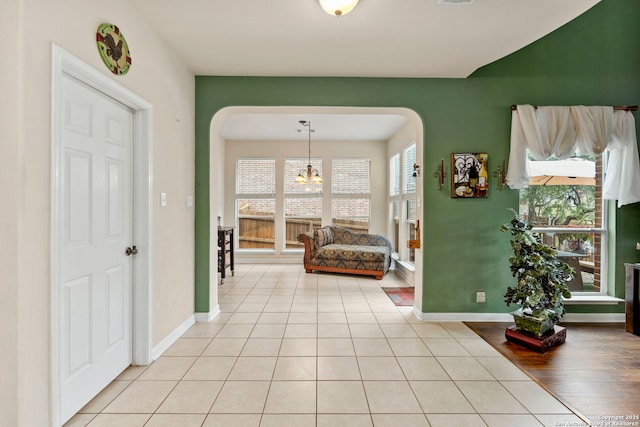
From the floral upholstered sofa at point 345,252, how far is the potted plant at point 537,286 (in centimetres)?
278

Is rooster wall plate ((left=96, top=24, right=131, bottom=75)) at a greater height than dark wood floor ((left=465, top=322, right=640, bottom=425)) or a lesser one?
greater

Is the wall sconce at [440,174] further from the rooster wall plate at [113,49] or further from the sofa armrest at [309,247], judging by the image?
the sofa armrest at [309,247]

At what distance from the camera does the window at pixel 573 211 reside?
355cm

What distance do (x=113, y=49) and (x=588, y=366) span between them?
410cm

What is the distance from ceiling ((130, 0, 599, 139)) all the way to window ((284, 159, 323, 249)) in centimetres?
384

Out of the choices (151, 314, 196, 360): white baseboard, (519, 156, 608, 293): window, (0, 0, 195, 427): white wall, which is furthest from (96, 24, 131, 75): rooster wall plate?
(519, 156, 608, 293): window

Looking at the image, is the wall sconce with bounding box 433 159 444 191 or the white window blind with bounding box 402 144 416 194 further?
the white window blind with bounding box 402 144 416 194

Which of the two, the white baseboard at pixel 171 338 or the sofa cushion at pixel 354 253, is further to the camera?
the sofa cushion at pixel 354 253

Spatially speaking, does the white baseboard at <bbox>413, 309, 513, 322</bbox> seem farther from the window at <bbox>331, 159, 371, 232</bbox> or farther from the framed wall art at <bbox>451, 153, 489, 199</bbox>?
the window at <bbox>331, 159, 371, 232</bbox>

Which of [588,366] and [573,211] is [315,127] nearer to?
[573,211]

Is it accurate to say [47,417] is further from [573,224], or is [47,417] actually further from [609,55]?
[609,55]

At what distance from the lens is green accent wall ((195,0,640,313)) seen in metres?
3.42

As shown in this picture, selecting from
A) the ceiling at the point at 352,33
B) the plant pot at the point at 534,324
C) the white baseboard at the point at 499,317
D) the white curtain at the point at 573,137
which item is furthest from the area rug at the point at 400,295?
the ceiling at the point at 352,33

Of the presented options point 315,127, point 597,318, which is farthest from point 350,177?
point 597,318
